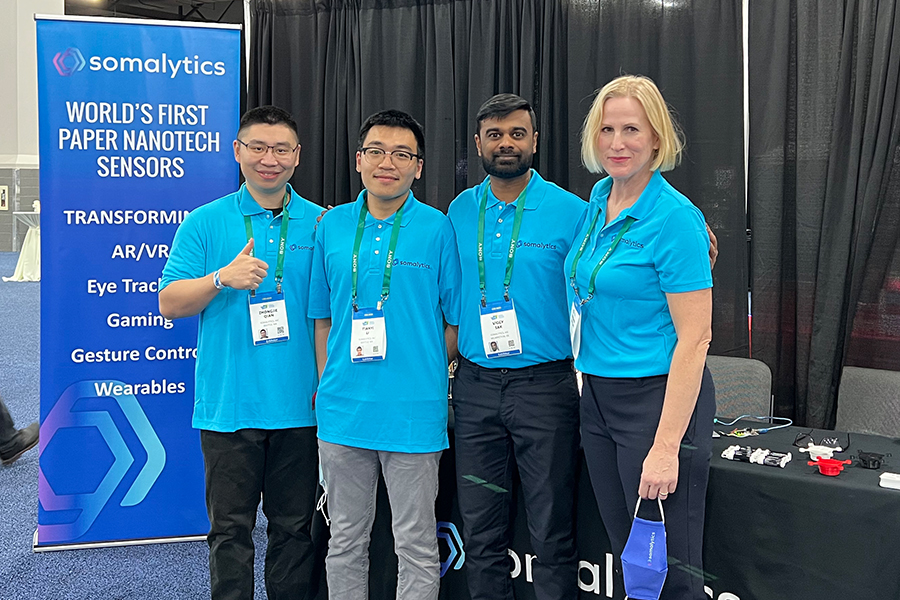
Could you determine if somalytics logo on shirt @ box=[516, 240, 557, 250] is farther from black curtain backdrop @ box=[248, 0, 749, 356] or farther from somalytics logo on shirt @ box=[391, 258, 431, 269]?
black curtain backdrop @ box=[248, 0, 749, 356]

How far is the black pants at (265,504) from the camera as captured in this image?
6.63ft

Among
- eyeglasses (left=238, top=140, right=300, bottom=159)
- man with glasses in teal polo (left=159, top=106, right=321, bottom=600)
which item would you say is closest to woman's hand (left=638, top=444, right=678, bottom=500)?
man with glasses in teal polo (left=159, top=106, right=321, bottom=600)

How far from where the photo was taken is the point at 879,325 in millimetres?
2666

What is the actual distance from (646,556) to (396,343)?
788 mm

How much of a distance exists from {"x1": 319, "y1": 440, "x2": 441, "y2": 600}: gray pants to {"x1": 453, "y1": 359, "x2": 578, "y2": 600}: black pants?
11 cm

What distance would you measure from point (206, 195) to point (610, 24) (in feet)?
6.19

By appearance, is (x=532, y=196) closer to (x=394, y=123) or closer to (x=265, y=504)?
(x=394, y=123)

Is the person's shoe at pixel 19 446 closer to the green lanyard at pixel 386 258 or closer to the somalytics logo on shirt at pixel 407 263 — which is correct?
the green lanyard at pixel 386 258

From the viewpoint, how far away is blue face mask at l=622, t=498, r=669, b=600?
5.17 ft

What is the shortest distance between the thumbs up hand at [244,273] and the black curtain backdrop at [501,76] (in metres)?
1.77

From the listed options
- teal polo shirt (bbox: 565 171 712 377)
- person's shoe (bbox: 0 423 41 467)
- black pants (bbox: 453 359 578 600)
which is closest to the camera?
teal polo shirt (bbox: 565 171 712 377)

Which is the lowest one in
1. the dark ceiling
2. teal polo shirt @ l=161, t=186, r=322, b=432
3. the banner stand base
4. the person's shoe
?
the banner stand base

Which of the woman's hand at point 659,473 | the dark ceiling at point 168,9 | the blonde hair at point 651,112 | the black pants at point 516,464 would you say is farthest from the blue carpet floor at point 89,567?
the dark ceiling at point 168,9

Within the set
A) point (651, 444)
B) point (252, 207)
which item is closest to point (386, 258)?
point (252, 207)
